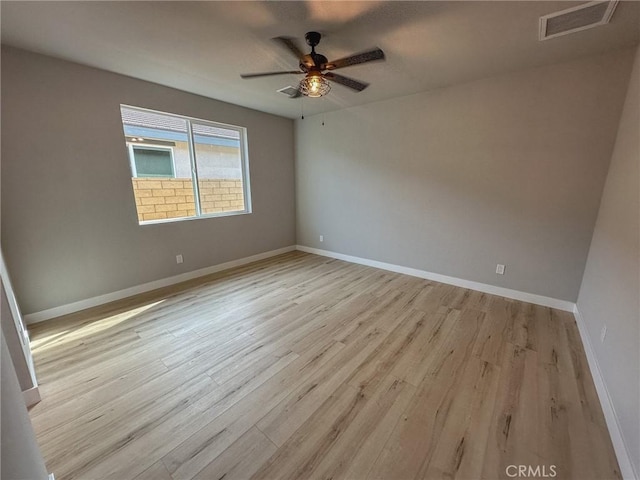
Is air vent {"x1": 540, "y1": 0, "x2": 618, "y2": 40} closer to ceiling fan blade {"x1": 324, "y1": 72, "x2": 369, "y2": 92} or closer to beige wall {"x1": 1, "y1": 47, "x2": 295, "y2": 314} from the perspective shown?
ceiling fan blade {"x1": 324, "y1": 72, "x2": 369, "y2": 92}

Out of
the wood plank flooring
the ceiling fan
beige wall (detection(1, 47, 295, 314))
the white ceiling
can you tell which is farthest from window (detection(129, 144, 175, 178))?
the ceiling fan

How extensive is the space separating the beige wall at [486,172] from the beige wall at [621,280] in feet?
0.69

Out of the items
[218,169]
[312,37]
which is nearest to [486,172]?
[312,37]

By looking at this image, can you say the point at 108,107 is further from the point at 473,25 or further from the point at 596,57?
the point at 596,57

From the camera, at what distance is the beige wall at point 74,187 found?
236cm

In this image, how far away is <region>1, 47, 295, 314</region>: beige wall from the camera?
236 centimetres

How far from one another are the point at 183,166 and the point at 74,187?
1232mm

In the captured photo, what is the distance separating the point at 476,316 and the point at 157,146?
13.9 ft

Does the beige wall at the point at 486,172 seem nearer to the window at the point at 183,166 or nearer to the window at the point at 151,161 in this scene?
the window at the point at 183,166

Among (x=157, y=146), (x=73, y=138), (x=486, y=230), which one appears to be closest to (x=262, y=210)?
(x=157, y=146)

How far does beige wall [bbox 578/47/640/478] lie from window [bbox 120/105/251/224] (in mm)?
4279

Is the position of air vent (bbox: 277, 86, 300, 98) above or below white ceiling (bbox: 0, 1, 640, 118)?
below

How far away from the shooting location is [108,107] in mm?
2801

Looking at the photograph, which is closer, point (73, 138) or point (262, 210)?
point (73, 138)
